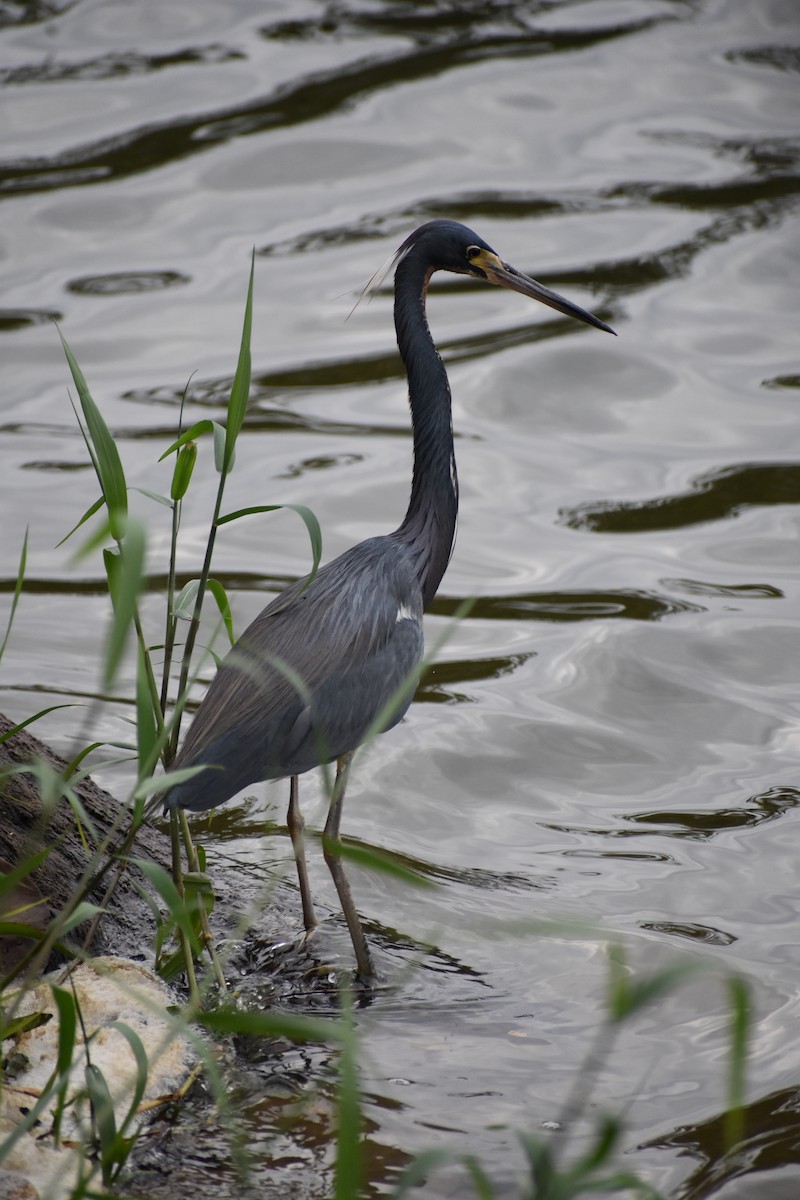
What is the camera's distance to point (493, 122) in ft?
39.5

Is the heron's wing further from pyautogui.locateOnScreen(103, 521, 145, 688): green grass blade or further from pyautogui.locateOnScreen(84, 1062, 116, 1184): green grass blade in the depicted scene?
pyautogui.locateOnScreen(103, 521, 145, 688): green grass blade

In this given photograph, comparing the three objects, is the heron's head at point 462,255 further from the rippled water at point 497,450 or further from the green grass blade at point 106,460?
the green grass blade at point 106,460

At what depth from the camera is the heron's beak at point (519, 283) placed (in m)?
4.84

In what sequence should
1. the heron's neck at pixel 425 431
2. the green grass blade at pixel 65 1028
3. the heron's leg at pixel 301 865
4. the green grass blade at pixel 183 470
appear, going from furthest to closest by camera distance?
the heron's neck at pixel 425 431
the heron's leg at pixel 301 865
the green grass blade at pixel 183 470
the green grass blade at pixel 65 1028

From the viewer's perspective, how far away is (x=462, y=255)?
4.79 meters

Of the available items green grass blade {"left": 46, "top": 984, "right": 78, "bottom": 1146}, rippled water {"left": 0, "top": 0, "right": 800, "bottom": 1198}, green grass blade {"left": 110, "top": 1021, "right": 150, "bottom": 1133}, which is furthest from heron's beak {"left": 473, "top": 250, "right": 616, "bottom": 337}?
green grass blade {"left": 46, "top": 984, "right": 78, "bottom": 1146}

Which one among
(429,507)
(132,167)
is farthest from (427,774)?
(132,167)

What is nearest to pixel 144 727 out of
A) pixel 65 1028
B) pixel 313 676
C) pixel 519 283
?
pixel 65 1028

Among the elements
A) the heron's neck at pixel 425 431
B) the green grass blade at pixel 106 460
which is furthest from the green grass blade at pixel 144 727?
the heron's neck at pixel 425 431

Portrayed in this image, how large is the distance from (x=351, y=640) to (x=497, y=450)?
14.1 feet

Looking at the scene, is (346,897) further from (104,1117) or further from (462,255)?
(462,255)

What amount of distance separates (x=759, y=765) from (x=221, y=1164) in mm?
3059

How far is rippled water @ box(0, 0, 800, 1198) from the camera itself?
3846 millimetres

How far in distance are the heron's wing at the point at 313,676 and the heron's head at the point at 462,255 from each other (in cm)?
98
